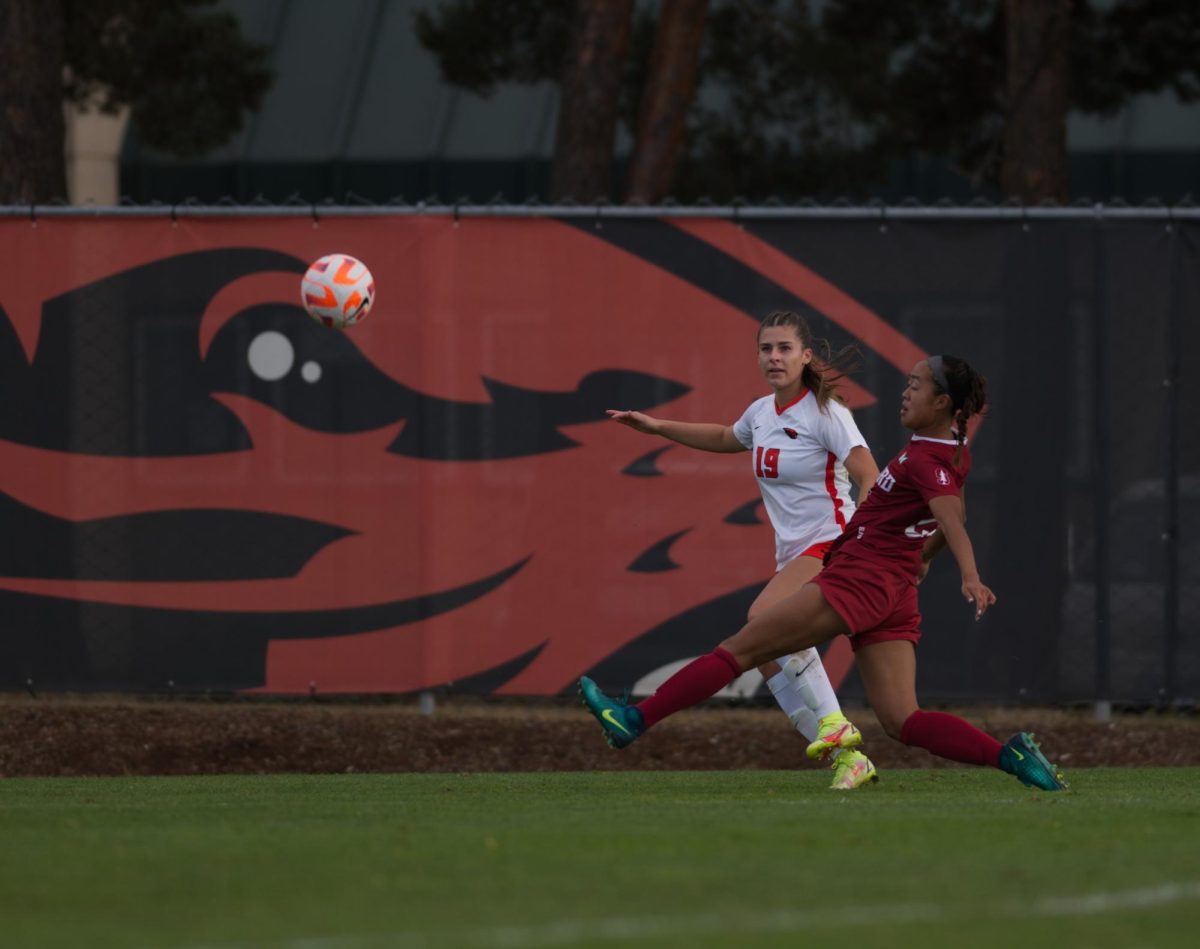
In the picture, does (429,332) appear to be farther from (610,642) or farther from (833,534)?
(833,534)

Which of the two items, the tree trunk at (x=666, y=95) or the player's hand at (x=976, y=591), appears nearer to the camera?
the player's hand at (x=976, y=591)

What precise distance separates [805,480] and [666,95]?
308 inches

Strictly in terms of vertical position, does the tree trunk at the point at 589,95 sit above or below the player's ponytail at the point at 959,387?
above

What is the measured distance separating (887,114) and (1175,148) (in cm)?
1188

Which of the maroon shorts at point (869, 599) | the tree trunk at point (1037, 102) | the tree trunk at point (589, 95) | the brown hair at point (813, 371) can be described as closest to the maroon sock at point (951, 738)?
the maroon shorts at point (869, 599)

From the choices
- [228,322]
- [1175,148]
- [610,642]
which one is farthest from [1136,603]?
[1175,148]

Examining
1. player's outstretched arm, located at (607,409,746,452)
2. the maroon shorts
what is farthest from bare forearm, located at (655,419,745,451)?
the maroon shorts

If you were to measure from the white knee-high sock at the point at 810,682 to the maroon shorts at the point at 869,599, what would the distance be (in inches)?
25.7

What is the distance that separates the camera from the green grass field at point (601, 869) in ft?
16.5

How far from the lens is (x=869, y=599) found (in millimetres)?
8125

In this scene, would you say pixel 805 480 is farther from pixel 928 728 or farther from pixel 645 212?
pixel 645 212

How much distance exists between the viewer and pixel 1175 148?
106 feet

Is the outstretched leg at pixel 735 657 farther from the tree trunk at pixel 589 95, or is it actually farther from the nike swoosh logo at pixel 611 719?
the tree trunk at pixel 589 95

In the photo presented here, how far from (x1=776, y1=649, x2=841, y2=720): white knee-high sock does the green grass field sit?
15.9 inches
